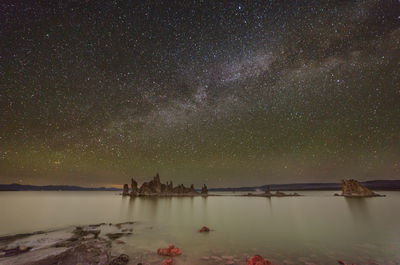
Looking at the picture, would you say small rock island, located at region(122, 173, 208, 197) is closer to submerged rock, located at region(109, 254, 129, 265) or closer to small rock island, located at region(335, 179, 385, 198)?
small rock island, located at region(335, 179, 385, 198)

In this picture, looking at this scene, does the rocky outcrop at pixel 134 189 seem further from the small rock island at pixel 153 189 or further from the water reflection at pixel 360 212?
the water reflection at pixel 360 212

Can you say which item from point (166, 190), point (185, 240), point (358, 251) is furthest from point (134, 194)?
point (358, 251)

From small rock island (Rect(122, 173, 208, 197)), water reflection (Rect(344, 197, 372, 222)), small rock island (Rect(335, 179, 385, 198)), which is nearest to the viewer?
water reflection (Rect(344, 197, 372, 222))

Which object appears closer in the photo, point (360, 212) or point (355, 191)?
point (360, 212)

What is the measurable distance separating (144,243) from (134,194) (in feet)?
549

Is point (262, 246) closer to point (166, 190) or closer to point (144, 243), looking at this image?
point (144, 243)

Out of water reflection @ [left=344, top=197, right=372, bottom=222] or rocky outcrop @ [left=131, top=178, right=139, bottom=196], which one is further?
rocky outcrop @ [left=131, top=178, right=139, bottom=196]

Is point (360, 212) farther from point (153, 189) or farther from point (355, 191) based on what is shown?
point (153, 189)

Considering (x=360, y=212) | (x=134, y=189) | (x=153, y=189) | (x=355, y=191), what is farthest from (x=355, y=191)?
(x=134, y=189)

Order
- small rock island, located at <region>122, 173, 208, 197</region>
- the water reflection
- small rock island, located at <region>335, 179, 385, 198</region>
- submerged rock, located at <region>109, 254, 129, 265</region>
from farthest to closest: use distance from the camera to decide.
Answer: small rock island, located at <region>122, 173, 208, 197</region>, small rock island, located at <region>335, 179, 385, 198</region>, the water reflection, submerged rock, located at <region>109, 254, 129, 265</region>

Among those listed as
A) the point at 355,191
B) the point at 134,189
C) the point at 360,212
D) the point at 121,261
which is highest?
the point at 121,261

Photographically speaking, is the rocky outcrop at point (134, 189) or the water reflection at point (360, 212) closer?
the water reflection at point (360, 212)

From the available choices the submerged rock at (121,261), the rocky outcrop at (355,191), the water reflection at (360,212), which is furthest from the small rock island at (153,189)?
the submerged rock at (121,261)

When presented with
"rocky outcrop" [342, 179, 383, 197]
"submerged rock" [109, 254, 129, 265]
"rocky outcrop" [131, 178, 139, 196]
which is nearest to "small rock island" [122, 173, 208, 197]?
"rocky outcrop" [131, 178, 139, 196]
